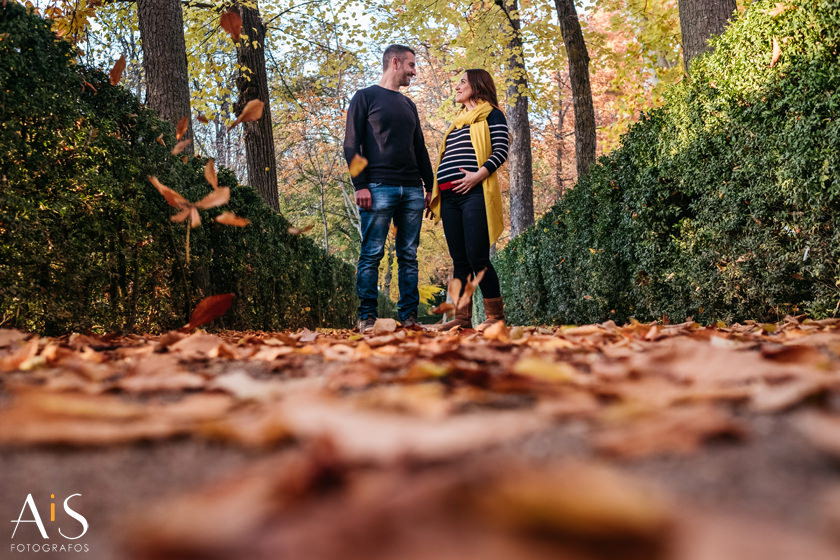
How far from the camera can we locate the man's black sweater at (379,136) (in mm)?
4598

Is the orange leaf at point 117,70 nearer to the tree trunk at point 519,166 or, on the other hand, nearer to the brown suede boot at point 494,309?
the brown suede boot at point 494,309

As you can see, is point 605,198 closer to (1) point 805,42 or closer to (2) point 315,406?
(1) point 805,42

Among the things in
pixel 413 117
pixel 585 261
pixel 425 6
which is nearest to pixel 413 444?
pixel 413 117

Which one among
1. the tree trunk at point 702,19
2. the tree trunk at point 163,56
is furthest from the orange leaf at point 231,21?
the tree trunk at point 702,19

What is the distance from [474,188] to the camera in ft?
15.3

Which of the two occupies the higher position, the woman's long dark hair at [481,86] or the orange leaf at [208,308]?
the woman's long dark hair at [481,86]

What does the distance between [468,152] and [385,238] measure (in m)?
0.95

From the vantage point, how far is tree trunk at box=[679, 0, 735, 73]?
5906 millimetres

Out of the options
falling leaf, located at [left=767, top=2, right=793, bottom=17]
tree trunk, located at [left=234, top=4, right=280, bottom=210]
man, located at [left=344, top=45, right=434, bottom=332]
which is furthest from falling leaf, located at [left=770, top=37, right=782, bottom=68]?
tree trunk, located at [left=234, top=4, right=280, bottom=210]

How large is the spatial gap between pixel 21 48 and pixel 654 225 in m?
4.37

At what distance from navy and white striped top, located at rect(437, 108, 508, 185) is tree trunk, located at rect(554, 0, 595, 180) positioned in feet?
14.3

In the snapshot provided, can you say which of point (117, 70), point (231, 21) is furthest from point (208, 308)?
point (117, 70)

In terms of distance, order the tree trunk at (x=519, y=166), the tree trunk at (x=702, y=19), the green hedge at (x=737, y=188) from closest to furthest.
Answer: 1. the green hedge at (x=737, y=188)
2. the tree trunk at (x=702, y=19)
3. the tree trunk at (x=519, y=166)

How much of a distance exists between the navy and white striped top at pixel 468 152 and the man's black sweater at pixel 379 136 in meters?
0.26
